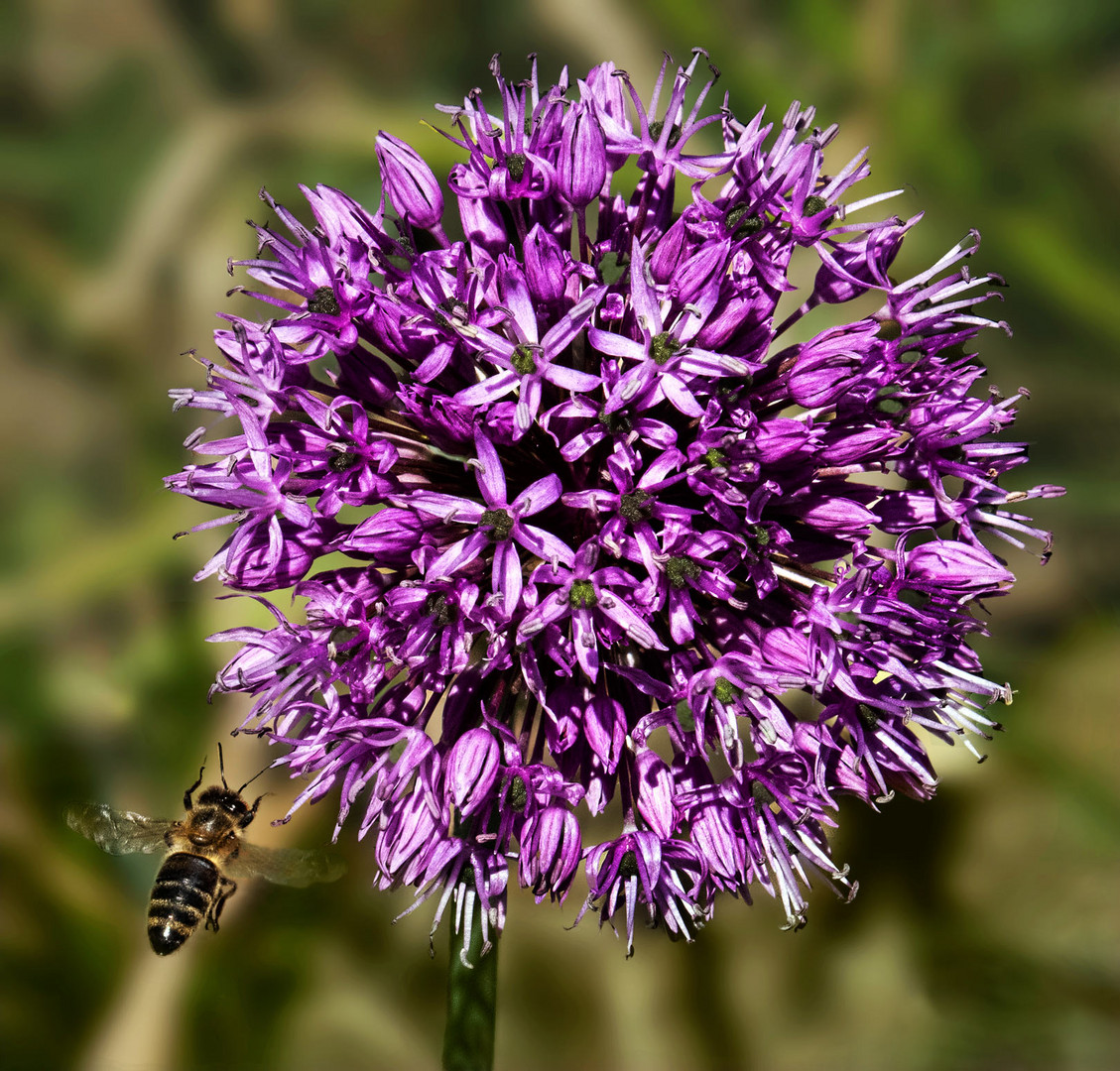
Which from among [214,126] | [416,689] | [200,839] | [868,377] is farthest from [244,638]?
[214,126]

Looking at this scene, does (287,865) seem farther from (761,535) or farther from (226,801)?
(761,535)

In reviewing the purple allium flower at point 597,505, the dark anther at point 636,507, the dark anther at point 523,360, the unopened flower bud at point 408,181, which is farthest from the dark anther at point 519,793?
the unopened flower bud at point 408,181

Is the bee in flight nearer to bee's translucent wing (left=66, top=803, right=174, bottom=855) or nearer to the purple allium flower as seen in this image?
bee's translucent wing (left=66, top=803, right=174, bottom=855)

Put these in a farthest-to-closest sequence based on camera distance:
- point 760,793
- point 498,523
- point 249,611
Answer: point 249,611
point 760,793
point 498,523

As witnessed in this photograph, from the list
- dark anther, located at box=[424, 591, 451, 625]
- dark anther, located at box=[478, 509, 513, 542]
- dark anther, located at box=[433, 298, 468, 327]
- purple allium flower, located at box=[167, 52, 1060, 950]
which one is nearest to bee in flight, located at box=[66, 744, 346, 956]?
purple allium flower, located at box=[167, 52, 1060, 950]

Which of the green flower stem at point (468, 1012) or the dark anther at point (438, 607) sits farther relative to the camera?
the green flower stem at point (468, 1012)

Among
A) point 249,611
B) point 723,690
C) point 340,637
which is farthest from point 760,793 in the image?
point 249,611

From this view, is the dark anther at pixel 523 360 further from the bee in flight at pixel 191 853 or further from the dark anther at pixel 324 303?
the bee in flight at pixel 191 853
